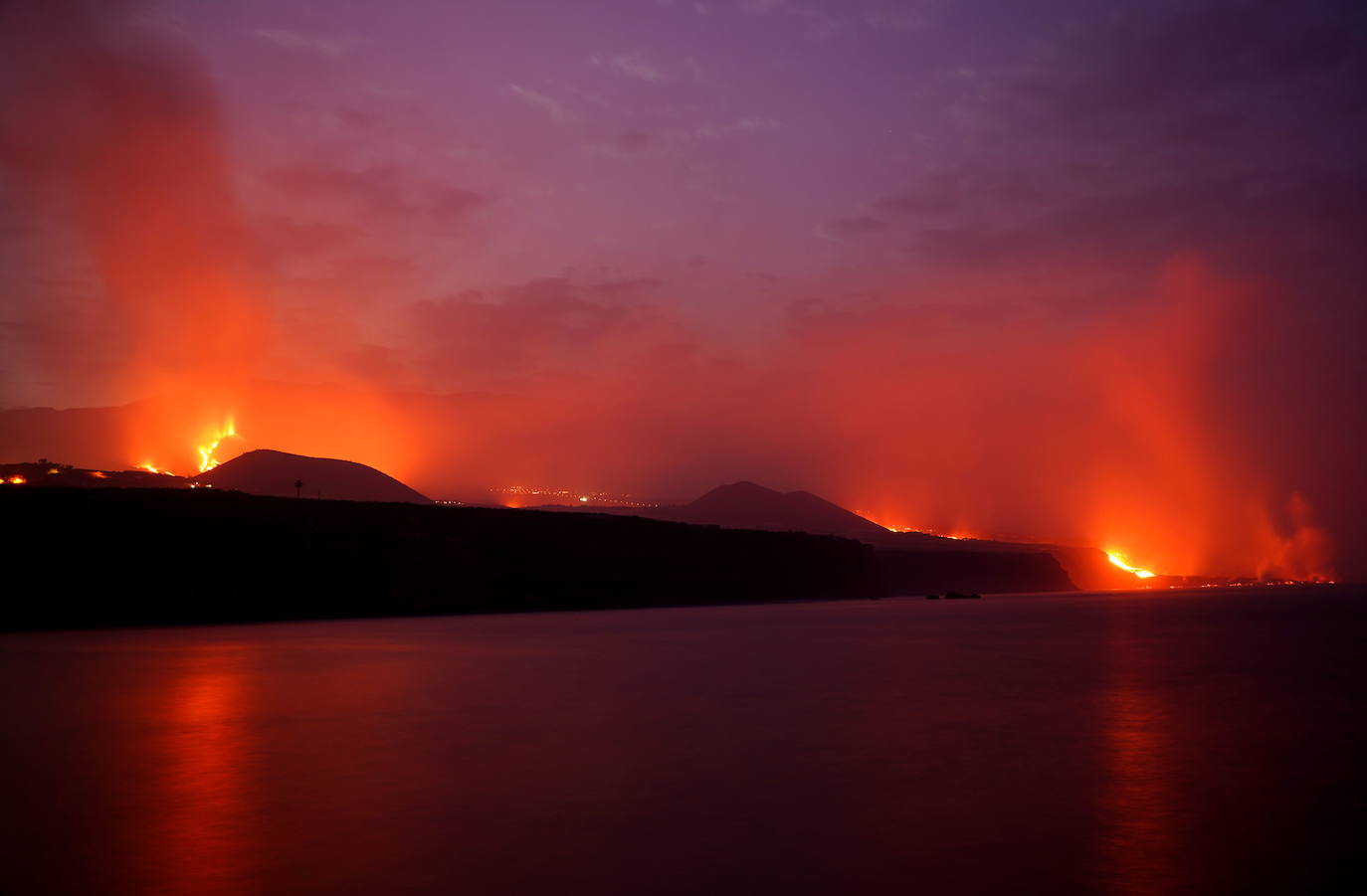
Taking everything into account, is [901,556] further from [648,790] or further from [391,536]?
[648,790]

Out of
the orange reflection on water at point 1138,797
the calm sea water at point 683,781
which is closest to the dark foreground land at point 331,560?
the calm sea water at point 683,781

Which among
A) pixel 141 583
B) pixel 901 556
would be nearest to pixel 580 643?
pixel 141 583

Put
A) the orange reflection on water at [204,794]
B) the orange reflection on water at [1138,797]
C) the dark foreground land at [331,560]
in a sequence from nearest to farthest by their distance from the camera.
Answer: the orange reflection on water at [1138,797], the orange reflection on water at [204,794], the dark foreground land at [331,560]

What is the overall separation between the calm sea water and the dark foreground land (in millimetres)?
36155

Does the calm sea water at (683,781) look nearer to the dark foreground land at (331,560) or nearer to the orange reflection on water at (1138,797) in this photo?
the orange reflection on water at (1138,797)

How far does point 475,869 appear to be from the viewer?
6762mm

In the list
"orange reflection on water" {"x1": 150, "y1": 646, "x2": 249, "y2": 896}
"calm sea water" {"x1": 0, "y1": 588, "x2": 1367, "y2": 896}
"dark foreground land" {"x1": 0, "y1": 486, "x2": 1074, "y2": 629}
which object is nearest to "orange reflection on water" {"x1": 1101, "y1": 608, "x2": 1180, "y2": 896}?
"calm sea water" {"x1": 0, "y1": 588, "x2": 1367, "y2": 896}

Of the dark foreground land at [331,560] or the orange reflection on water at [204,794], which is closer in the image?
the orange reflection on water at [204,794]

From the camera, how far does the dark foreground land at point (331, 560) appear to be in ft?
174

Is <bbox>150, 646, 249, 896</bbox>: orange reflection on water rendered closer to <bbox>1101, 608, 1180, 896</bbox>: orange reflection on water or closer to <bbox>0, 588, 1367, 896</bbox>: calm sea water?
<bbox>0, 588, 1367, 896</bbox>: calm sea water

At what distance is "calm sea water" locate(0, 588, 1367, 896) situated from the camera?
674 cm

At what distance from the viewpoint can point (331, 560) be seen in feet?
224

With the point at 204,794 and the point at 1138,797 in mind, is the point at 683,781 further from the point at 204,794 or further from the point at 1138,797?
the point at 204,794

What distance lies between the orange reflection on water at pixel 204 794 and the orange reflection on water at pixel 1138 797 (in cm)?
567
